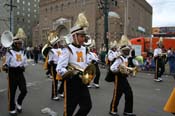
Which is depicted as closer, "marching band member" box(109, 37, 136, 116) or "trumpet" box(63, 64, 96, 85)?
"trumpet" box(63, 64, 96, 85)

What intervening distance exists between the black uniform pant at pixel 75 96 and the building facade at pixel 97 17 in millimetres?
46997

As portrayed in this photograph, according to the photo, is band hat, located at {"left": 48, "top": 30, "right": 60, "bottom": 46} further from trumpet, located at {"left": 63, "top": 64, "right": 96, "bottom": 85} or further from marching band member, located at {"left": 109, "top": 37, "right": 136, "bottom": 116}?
trumpet, located at {"left": 63, "top": 64, "right": 96, "bottom": 85}

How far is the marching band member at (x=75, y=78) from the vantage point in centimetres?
568

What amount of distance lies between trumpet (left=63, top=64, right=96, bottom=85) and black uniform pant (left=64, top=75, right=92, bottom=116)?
0.33 feet

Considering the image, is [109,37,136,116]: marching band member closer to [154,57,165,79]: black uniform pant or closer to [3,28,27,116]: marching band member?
[3,28,27,116]: marching band member

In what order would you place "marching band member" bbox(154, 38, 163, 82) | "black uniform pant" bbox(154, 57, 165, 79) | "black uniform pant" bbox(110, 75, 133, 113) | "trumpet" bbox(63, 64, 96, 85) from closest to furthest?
"trumpet" bbox(63, 64, 96, 85), "black uniform pant" bbox(110, 75, 133, 113), "marching band member" bbox(154, 38, 163, 82), "black uniform pant" bbox(154, 57, 165, 79)

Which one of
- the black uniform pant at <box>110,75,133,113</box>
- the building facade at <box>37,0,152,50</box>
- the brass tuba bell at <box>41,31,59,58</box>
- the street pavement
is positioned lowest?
the street pavement

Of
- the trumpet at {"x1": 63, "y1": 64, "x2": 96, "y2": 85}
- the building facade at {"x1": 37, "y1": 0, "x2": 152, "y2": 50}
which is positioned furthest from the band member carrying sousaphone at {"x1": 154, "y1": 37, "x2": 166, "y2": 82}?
the building facade at {"x1": 37, "y1": 0, "x2": 152, "y2": 50}

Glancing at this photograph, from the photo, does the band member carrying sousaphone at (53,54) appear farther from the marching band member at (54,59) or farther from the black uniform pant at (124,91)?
the black uniform pant at (124,91)

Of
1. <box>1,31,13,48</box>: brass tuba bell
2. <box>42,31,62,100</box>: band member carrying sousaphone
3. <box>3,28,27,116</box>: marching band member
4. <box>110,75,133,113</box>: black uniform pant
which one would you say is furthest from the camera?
<box>42,31,62,100</box>: band member carrying sousaphone

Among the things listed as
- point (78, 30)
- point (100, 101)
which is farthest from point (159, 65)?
point (78, 30)

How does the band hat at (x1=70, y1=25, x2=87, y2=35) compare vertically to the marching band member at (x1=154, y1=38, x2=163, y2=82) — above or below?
above

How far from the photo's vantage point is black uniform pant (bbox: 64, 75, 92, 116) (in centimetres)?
568

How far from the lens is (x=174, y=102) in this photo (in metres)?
4.32
